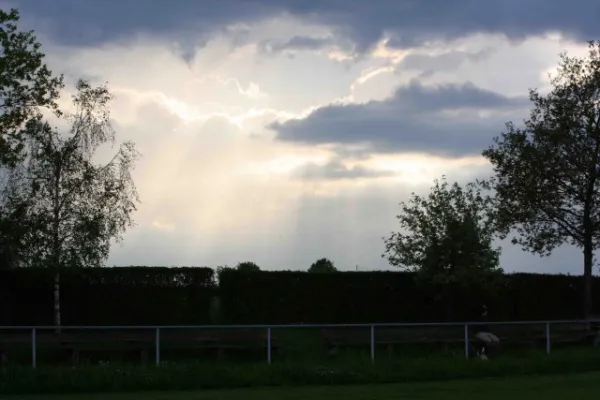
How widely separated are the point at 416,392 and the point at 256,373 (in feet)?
12.1

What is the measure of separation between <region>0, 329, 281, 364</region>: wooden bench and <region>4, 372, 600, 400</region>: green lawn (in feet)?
10.9

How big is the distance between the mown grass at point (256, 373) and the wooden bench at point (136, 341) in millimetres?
1161

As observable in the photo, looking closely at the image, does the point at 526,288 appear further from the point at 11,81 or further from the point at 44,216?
the point at 11,81

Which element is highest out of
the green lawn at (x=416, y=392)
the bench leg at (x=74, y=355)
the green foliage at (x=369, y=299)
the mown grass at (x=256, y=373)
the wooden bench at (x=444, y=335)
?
the green foliage at (x=369, y=299)

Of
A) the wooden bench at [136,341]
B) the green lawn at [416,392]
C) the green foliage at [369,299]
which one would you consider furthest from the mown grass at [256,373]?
the green foliage at [369,299]

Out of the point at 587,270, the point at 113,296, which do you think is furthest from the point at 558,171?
the point at 113,296

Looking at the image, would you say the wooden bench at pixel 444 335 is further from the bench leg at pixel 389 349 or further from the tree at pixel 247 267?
the tree at pixel 247 267

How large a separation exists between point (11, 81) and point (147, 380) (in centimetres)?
1200

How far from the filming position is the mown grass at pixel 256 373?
1939 cm

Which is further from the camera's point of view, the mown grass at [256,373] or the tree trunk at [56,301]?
the tree trunk at [56,301]

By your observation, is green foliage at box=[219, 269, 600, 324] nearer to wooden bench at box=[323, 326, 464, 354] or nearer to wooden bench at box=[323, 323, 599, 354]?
wooden bench at box=[323, 323, 599, 354]

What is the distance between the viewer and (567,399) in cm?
1725

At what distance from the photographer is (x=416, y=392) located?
18703 millimetres

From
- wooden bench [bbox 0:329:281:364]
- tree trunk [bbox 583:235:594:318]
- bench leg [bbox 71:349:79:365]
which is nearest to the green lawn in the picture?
wooden bench [bbox 0:329:281:364]
